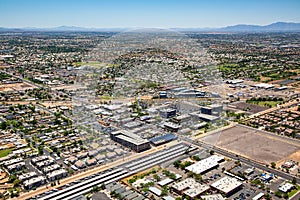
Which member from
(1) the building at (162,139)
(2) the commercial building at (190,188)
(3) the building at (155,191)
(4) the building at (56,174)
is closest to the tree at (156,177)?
(3) the building at (155,191)

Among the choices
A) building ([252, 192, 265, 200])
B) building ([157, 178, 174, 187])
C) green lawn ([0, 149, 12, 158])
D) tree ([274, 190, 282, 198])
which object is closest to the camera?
building ([252, 192, 265, 200])

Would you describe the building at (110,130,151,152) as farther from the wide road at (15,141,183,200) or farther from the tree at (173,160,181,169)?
the tree at (173,160,181,169)

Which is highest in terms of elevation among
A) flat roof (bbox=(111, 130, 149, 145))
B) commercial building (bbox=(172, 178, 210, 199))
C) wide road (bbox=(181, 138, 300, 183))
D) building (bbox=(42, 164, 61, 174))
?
flat roof (bbox=(111, 130, 149, 145))

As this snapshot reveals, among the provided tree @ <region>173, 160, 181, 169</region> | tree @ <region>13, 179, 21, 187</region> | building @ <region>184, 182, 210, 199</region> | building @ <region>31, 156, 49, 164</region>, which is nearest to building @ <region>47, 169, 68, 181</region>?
tree @ <region>13, 179, 21, 187</region>

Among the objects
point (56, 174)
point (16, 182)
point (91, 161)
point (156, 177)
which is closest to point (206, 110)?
point (156, 177)

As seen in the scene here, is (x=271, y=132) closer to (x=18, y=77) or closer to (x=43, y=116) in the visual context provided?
(x=43, y=116)

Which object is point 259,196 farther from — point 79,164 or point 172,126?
point 79,164
